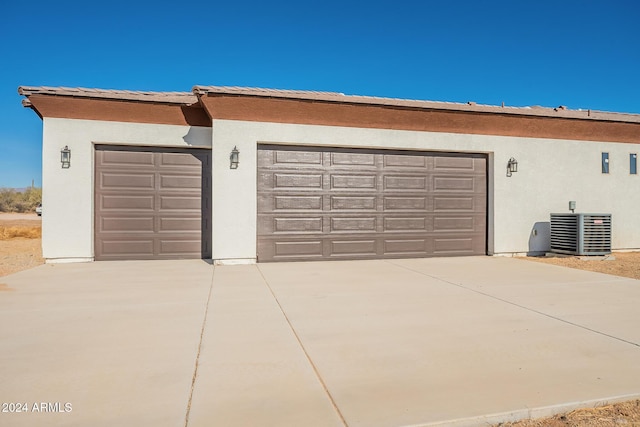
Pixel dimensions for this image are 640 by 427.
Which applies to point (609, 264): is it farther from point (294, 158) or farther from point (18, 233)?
point (18, 233)

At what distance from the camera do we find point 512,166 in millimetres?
9711

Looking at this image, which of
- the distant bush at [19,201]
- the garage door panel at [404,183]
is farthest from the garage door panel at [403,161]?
the distant bush at [19,201]

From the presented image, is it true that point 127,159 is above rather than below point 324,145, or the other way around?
below

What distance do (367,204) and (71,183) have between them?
6557 mm

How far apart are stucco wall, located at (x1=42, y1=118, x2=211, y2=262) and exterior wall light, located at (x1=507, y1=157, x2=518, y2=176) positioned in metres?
8.95

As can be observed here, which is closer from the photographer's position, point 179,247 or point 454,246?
point 179,247

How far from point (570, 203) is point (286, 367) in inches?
383

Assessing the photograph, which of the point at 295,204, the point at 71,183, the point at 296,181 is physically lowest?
the point at 295,204

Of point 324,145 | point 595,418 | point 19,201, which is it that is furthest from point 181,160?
point 19,201

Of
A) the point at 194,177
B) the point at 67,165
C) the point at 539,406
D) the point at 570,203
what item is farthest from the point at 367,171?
the point at 539,406

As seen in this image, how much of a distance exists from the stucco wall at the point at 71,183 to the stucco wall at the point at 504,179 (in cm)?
260

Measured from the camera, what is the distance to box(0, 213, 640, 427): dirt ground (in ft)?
7.43

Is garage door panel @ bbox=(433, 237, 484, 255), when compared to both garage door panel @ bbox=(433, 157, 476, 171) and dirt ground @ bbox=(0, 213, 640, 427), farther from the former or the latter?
garage door panel @ bbox=(433, 157, 476, 171)

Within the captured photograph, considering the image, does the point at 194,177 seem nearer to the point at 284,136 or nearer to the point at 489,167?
the point at 284,136
